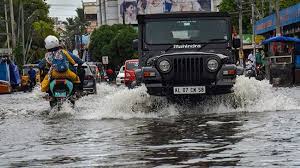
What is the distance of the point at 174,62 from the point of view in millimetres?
13664

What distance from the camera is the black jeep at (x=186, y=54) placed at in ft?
44.8

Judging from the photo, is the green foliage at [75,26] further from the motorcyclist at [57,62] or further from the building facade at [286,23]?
the motorcyclist at [57,62]

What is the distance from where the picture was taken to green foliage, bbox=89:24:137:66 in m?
86.6

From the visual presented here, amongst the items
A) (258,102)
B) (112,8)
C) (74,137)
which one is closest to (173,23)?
(258,102)

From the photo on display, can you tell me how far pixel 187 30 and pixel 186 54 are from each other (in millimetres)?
1739

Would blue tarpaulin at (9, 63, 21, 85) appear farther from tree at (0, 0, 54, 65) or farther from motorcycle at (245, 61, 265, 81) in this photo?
tree at (0, 0, 54, 65)

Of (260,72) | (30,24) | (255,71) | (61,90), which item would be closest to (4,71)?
(255,71)

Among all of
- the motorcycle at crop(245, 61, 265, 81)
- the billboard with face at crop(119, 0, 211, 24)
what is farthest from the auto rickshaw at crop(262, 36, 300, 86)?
the billboard with face at crop(119, 0, 211, 24)

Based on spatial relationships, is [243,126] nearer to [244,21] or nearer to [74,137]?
[74,137]

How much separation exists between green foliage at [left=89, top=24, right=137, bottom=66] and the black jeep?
6781cm

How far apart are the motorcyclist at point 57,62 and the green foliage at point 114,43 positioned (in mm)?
67578

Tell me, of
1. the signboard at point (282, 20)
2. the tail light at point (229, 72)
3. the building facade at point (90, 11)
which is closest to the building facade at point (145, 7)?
the building facade at point (90, 11)

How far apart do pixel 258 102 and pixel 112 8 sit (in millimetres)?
120207

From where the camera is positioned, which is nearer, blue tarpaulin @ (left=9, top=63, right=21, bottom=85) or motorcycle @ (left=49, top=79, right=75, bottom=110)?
motorcycle @ (left=49, top=79, right=75, bottom=110)
